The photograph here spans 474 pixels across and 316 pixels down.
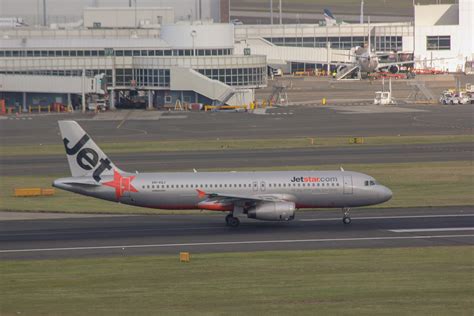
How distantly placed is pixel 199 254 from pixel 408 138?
62391 mm

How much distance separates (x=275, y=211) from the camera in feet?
210

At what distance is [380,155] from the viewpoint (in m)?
101

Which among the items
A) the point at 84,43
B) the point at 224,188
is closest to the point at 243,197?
the point at 224,188

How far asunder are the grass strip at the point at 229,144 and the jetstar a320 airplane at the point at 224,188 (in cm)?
4185

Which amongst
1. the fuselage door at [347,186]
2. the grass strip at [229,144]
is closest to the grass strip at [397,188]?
the fuselage door at [347,186]

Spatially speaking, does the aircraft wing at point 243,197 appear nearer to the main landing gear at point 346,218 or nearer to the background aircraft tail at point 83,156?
the main landing gear at point 346,218

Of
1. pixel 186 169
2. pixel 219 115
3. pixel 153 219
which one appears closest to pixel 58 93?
pixel 219 115

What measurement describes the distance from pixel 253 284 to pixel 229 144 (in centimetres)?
6390

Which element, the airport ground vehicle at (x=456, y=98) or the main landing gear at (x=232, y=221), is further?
the airport ground vehicle at (x=456, y=98)

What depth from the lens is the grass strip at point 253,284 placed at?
44281 mm

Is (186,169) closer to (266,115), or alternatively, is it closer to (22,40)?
(266,115)

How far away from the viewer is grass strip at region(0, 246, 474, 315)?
44.3 metres

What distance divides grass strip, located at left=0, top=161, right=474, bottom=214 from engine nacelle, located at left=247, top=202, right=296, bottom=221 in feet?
30.0

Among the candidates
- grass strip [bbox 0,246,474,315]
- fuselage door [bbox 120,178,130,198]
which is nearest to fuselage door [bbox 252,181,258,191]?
fuselage door [bbox 120,178,130,198]
